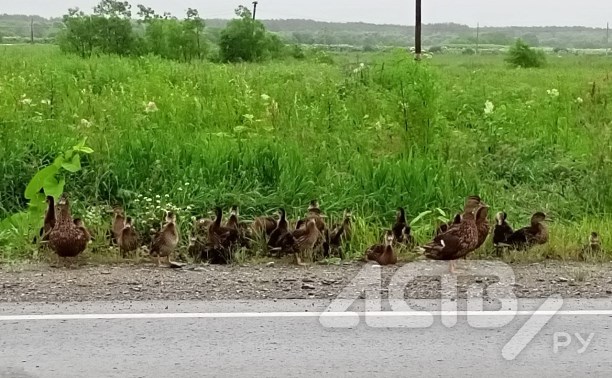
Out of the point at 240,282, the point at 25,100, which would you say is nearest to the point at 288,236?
the point at 240,282

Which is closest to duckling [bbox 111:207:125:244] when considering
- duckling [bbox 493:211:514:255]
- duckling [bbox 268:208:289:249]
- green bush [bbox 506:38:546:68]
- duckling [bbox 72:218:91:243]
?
duckling [bbox 72:218:91:243]

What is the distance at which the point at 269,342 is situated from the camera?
5531mm

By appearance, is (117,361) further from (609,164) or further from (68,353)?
(609,164)

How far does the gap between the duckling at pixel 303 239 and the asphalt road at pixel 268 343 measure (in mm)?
1595

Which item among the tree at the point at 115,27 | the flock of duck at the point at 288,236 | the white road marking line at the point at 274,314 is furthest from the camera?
the tree at the point at 115,27

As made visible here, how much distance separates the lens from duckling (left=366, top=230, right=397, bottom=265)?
26.0ft

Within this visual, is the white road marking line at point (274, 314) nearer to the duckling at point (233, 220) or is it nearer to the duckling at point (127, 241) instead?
the duckling at point (127, 241)

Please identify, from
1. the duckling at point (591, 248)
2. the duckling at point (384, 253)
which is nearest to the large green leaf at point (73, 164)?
the duckling at point (384, 253)

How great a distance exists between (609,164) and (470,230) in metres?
3.50

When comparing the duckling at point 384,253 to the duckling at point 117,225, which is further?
the duckling at point 117,225

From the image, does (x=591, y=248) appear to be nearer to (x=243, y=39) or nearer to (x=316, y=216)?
(x=316, y=216)

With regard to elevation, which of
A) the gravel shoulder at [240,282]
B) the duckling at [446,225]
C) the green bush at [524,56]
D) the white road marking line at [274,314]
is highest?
the green bush at [524,56]

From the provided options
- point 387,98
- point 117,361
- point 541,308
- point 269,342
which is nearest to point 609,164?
point 387,98

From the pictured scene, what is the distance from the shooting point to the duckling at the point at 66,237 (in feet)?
25.4
